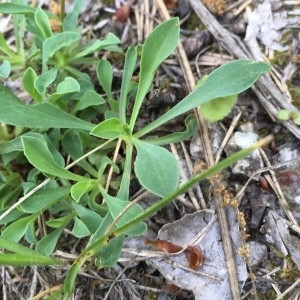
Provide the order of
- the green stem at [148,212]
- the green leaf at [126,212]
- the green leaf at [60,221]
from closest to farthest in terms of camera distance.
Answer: the green stem at [148,212] < the green leaf at [126,212] < the green leaf at [60,221]

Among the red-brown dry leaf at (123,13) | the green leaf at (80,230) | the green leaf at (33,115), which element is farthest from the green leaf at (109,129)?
the red-brown dry leaf at (123,13)

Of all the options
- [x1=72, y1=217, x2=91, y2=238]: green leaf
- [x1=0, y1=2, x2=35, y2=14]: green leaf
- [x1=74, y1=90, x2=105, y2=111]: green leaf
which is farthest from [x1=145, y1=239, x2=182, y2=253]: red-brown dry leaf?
[x1=0, y1=2, x2=35, y2=14]: green leaf

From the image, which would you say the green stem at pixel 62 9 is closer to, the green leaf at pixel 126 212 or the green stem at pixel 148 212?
the green leaf at pixel 126 212

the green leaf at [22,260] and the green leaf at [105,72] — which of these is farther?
the green leaf at [105,72]

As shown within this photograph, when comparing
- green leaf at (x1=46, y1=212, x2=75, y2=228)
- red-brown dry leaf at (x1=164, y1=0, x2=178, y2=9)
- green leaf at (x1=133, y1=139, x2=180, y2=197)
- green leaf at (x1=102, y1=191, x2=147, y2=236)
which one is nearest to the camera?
green leaf at (x1=133, y1=139, x2=180, y2=197)

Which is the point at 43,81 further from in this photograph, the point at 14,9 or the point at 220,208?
the point at 220,208

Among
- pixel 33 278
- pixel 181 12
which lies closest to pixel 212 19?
pixel 181 12

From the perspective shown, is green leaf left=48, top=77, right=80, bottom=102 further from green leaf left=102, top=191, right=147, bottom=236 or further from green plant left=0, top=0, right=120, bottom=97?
green leaf left=102, top=191, right=147, bottom=236

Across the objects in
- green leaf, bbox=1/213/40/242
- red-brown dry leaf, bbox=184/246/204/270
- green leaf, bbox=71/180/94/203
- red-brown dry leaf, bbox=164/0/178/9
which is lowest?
red-brown dry leaf, bbox=184/246/204/270
